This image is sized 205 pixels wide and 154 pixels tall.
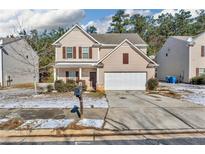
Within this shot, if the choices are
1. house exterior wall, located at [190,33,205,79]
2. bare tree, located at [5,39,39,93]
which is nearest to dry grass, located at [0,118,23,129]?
bare tree, located at [5,39,39,93]

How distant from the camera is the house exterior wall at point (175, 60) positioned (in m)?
28.1

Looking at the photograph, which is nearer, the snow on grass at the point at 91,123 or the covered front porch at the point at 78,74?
the snow on grass at the point at 91,123

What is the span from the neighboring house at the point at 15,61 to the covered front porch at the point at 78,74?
303 cm

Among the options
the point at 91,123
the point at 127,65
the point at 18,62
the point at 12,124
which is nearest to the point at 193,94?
the point at 127,65

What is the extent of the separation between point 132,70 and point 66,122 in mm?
13251

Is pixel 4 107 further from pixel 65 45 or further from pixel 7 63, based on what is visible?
pixel 7 63

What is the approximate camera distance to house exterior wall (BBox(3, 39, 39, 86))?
26861mm

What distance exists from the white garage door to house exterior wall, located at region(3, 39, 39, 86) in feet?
29.9

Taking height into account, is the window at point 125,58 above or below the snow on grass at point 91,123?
above

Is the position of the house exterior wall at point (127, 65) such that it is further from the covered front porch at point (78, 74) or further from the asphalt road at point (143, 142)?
the asphalt road at point (143, 142)

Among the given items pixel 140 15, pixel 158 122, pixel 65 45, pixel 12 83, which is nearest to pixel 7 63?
pixel 12 83

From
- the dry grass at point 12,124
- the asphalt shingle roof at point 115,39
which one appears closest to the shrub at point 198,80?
the asphalt shingle roof at point 115,39

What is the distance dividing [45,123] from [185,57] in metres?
22.9
